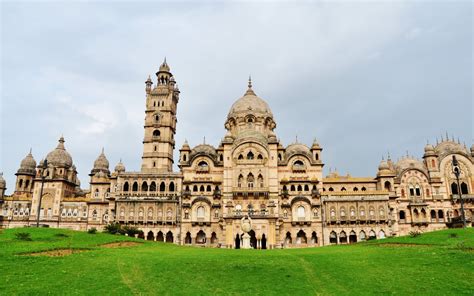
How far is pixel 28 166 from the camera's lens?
234ft

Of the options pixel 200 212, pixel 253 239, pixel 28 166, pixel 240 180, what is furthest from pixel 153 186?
pixel 28 166

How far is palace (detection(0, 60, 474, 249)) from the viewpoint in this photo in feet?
180

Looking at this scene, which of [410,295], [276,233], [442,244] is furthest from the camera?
[276,233]

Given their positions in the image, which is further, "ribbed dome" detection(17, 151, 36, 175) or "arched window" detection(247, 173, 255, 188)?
"ribbed dome" detection(17, 151, 36, 175)

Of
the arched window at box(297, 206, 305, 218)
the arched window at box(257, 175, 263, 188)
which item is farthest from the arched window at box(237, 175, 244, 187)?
the arched window at box(297, 206, 305, 218)

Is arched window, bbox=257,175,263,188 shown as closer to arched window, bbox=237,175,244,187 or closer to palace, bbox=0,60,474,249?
palace, bbox=0,60,474,249

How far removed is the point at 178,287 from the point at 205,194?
3828 cm

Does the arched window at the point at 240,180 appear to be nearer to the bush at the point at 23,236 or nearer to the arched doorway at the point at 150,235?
the arched doorway at the point at 150,235

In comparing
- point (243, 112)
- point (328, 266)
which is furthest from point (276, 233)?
point (328, 266)

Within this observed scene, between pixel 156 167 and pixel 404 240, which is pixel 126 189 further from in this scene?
pixel 404 240

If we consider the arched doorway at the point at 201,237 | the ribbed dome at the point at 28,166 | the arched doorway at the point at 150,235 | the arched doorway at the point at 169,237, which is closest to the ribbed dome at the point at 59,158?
the ribbed dome at the point at 28,166

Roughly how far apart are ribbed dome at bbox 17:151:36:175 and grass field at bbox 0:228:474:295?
157ft

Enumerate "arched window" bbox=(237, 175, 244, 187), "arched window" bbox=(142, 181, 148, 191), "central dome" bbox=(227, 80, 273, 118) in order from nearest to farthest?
"arched window" bbox=(237, 175, 244, 187)
"arched window" bbox=(142, 181, 148, 191)
"central dome" bbox=(227, 80, 273, 118)

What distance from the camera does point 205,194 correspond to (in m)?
57.3
